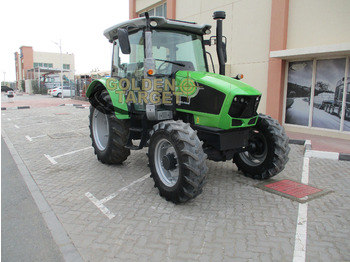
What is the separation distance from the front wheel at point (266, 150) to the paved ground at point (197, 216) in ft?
0.85

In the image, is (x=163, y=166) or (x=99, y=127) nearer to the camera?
(x=163, y=166)

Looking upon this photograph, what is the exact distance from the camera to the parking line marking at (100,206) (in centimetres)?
389

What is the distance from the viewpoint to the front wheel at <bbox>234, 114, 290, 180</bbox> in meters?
4.81

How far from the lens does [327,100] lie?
30.3ft

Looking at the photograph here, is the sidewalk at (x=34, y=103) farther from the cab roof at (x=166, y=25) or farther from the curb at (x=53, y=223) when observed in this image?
the cab roof at (x=166, y=25)

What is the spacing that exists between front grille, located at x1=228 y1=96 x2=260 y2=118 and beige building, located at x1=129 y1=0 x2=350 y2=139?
5347 mm

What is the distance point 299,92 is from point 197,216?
776 cm

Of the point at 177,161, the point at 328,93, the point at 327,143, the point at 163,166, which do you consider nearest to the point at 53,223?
the point at 163,166

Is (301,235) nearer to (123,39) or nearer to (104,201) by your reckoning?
(104,201)

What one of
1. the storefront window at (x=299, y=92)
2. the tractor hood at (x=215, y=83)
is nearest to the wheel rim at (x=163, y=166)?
the tractor hood at (x=215, y=83)

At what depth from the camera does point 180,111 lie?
4734mm

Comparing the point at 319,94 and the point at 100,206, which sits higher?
the point at 319,94

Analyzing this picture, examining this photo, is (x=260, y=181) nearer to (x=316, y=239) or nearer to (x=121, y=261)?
(x=316, y=239)

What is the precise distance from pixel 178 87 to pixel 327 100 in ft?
22.4
